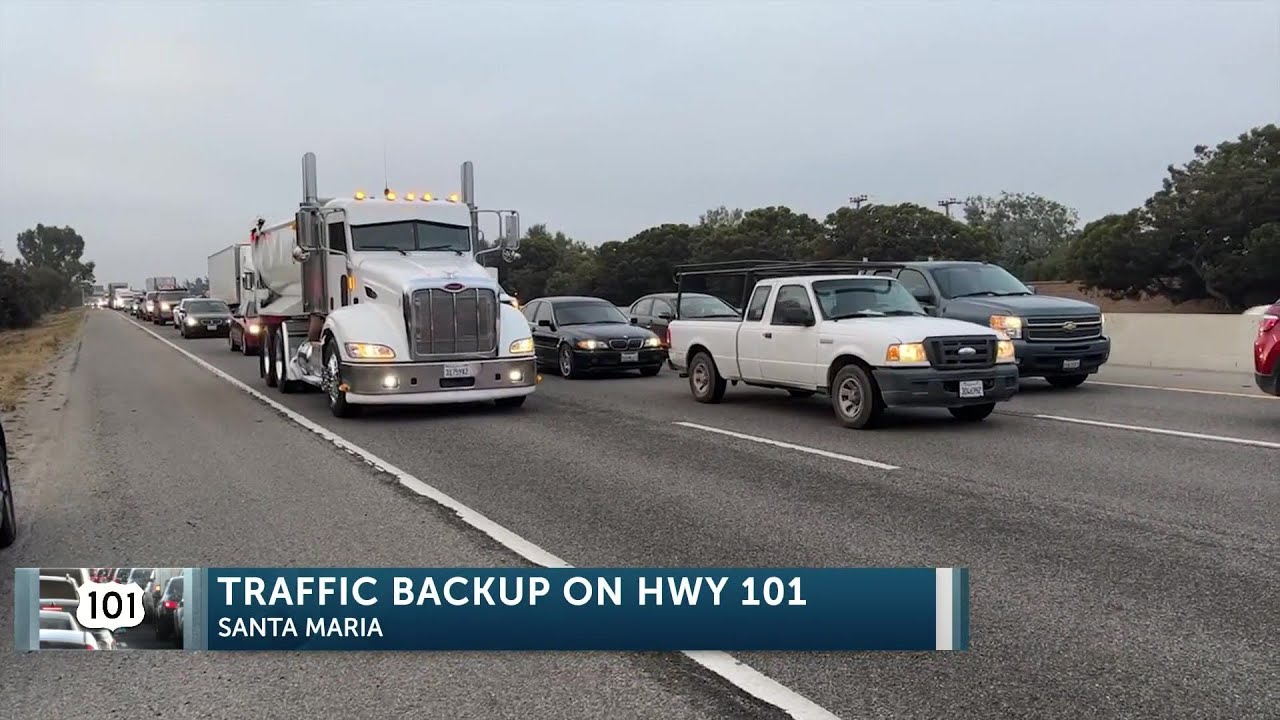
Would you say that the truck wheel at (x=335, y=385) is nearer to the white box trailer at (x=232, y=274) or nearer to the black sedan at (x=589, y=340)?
the black sedan at (x=589, y=340)

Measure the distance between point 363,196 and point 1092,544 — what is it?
11.2 meters

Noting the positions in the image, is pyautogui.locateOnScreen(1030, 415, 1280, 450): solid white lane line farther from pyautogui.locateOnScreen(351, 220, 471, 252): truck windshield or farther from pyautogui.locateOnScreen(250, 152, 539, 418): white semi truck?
pyautogui.locateOnScreen(351, 220, 471, 252): truck windshield

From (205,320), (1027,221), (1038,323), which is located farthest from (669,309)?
(1027,221)

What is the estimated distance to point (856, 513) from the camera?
6.95 meters

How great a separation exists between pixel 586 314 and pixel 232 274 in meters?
11.6

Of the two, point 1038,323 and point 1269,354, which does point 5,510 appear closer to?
point 1269,354

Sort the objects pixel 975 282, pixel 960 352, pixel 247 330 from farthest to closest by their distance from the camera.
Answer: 1. pixel 247 330
2. pixel 975 282
3. pixel 960 352

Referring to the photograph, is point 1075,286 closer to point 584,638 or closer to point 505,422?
point 505,422

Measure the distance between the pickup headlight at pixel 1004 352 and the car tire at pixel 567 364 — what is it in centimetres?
903

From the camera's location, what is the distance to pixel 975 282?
16.1 m

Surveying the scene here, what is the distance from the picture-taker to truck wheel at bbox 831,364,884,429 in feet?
35.5

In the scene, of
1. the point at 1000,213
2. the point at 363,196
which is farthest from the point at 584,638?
the point at 1000,213

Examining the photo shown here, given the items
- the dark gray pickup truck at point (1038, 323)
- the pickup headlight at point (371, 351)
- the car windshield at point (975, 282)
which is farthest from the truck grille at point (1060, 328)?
the pickup headlight at point (371, 351)

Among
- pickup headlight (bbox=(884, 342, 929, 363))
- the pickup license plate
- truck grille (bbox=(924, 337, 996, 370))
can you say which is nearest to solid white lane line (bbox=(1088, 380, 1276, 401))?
truck grille (bbox=(924, 337, 996, 370))
